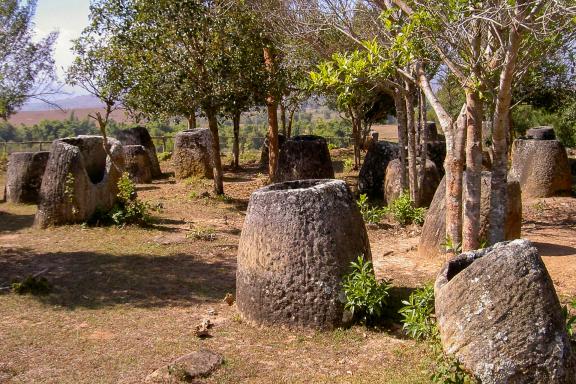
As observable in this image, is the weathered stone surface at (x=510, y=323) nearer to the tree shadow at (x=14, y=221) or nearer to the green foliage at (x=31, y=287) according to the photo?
the green foliage at (x=31, y=287)

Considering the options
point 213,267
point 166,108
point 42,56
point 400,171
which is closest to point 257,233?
point 213,267

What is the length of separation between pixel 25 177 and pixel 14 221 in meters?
2.36

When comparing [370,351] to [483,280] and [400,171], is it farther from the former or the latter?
[400,171]

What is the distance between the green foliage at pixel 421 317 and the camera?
17.5ft

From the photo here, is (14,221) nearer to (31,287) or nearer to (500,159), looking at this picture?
(31,287)

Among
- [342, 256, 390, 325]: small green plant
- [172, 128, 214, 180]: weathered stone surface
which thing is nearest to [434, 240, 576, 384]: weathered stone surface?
[342, 256, 390, 325]: small green plant

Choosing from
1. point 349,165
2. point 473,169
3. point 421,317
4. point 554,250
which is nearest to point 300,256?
point 421,317

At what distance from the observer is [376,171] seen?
14.9 m

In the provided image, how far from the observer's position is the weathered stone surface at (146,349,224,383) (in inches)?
197

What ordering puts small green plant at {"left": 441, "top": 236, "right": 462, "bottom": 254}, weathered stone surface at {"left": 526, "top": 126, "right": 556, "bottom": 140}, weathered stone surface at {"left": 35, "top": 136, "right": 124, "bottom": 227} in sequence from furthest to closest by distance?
weathered stone surface at {"left": 526, "top": 126, "right": 556, "bottom": 140}, weathered stone surface at {"left": 35, "top": 136, "right": 124, "bottom": 227}, small green plant at {"left": 441, "top": 236, "right": 462, "bottom": 254}

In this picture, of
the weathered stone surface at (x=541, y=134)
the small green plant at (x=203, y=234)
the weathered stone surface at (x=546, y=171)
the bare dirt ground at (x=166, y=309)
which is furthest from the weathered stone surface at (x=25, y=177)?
the weathered stone surface at (x=541, y=134)

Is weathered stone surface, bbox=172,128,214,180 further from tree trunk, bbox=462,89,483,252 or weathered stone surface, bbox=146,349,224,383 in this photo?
weathered stone surface, bbox=146,349,224,383

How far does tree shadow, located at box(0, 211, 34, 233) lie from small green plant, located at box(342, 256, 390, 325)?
26.1 feet

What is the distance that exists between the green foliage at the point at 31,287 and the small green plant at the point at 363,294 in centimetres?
409
